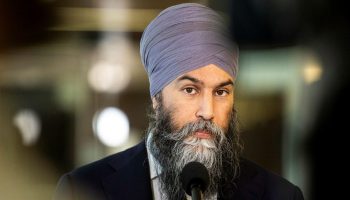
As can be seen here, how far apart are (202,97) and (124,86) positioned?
76 cm

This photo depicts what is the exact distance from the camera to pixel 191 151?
4.63 ft

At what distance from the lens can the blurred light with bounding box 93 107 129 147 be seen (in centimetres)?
206

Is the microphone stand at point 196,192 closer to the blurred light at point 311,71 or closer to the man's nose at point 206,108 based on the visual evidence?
the man's nose at point 206,108

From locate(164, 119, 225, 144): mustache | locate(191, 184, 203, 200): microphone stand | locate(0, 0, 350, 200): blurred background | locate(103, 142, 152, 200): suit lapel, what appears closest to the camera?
locate(191, 184, 203, 200): microphone stand

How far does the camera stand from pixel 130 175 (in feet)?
5.06

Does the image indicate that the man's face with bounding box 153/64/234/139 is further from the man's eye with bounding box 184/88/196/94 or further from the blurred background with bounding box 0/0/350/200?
the blurred background with bounding box 0/0/350/200

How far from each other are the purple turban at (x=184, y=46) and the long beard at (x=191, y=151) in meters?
0.12

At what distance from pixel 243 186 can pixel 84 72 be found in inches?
34.9

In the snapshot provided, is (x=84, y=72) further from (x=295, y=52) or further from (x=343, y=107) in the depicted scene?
(x=343, y=107)

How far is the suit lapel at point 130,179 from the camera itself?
4.96 feet

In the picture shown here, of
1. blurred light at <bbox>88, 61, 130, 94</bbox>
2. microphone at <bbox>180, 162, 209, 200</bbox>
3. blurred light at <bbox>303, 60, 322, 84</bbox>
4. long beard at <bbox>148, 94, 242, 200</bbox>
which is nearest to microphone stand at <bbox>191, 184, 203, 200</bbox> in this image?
microphone at <bbox>180, 162, 209, 200</bbox>

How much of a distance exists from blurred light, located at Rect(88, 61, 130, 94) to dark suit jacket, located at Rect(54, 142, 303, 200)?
57 centimetres

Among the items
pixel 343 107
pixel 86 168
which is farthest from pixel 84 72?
pixel 343 107

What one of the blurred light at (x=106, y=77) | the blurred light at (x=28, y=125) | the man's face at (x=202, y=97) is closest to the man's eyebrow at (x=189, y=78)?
the man's face at (x=202, y=97)
